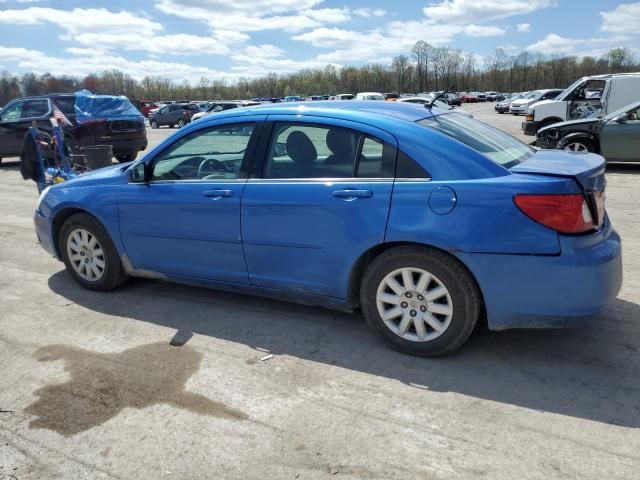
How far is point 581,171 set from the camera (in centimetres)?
329

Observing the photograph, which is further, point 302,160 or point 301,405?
point 302,160

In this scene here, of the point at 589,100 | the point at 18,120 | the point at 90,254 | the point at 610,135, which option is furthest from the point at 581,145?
the point at 18,120

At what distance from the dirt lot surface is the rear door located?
49cm

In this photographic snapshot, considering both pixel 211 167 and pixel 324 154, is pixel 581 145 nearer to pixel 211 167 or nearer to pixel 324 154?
pixel 324 154

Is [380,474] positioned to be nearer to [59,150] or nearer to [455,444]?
[455,444]

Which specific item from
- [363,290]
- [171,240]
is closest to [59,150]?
[171,240]

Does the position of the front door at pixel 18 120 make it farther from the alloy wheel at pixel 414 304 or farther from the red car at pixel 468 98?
the red car at pixel 468 98

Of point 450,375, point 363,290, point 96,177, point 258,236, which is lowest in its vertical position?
point 450,375

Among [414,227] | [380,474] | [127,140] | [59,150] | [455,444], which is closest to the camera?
[380,474]

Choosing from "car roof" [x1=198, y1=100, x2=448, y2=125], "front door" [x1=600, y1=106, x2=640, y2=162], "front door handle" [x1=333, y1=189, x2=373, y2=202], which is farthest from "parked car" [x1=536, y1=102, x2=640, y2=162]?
"front door handle" [x1=333, y1=189, x2=373, y2=202]

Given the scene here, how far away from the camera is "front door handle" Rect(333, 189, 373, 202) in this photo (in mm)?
3533

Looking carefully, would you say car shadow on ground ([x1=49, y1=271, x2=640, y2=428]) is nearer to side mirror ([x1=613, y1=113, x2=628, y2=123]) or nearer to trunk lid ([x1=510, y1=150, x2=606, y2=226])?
trunk lid ([x1=510, y1=150, x2=606, y2=226])

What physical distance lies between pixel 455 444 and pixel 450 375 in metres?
0.69

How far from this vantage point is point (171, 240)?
14.4 feet
